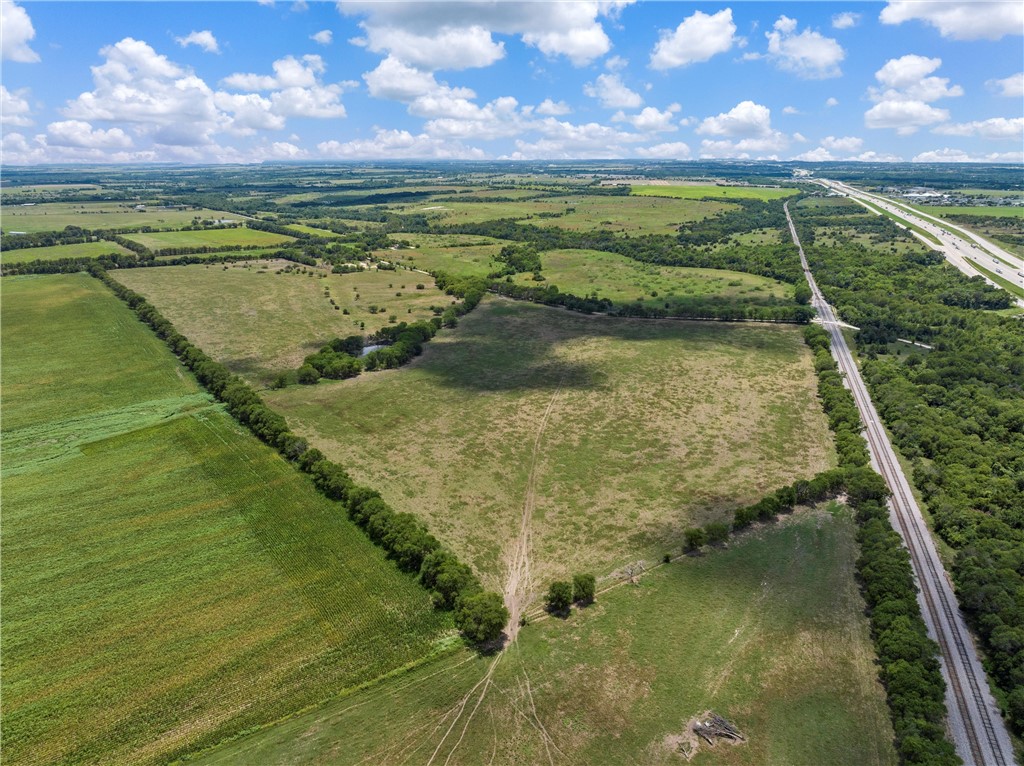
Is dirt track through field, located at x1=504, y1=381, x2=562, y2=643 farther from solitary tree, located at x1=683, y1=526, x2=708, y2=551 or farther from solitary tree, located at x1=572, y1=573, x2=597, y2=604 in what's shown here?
solitary tree, located at x1=683, y1=526, x2=708, y2=551

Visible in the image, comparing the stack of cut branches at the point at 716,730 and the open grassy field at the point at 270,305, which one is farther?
the open grassy field at the point at 270,305

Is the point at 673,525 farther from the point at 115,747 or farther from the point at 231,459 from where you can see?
the point at 231,459

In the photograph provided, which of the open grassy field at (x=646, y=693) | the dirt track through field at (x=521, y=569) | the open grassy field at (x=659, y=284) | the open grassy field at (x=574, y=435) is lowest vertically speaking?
the open grassy field at (x=646, y=693)

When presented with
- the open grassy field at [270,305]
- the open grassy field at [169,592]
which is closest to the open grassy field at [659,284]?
the open grassy field at [270,305]

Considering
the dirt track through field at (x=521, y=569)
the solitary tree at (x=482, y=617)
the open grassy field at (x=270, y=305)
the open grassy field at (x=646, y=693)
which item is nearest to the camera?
the open grassy field at (x=646, y=693)

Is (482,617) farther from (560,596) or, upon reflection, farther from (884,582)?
(884,582)

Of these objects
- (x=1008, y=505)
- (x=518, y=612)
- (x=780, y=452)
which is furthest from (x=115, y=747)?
(x=1008, y=505)

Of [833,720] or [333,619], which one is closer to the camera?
[833,720]

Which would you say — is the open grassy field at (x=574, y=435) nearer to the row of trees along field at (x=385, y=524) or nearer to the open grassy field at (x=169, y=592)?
the row of trees along field at (x=385, y=524)
